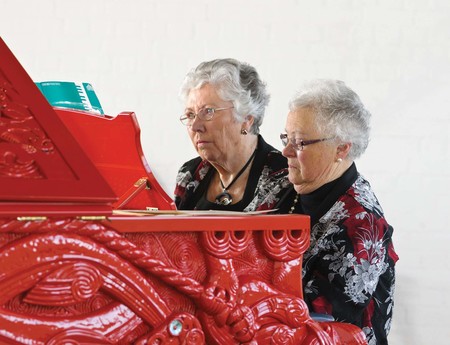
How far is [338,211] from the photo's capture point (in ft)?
5.81

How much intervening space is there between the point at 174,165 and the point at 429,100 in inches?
46.6

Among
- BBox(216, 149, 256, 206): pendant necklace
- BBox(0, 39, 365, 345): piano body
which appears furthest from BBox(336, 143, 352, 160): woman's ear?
BBox(0, 39, 365, 345): piano body

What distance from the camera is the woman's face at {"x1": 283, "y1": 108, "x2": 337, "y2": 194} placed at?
1925mm

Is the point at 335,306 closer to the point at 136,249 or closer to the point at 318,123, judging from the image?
the point at 318,123

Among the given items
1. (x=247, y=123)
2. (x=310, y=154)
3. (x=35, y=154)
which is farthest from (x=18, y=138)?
(x=247, y=123)

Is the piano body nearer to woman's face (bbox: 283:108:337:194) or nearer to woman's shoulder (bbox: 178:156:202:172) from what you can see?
woman's face (bbox: 283:108:337:194)

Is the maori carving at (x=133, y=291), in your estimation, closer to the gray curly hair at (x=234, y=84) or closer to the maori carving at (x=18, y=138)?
the maori carving at (x=18, y=138)

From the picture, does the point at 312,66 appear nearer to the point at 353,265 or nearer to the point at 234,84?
the point at 234,84

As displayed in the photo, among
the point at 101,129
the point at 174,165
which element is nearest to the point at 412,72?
the point at 174,165

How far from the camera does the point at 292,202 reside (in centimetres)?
204

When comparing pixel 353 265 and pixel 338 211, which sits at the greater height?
pixel 338 211

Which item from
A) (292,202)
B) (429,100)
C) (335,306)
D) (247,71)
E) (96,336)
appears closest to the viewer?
(96,336)

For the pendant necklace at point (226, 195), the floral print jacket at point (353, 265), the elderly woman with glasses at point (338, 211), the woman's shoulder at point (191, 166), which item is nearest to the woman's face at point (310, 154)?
the elderly woman with glasses at point (338, 211)

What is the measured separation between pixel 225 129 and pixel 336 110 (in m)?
0.63
